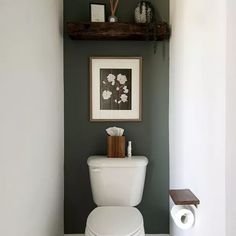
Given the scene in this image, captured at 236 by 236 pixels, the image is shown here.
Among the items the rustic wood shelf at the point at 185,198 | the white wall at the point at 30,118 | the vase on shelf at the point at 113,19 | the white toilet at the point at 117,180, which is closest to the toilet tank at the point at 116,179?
the white toilet at the point at 117,180

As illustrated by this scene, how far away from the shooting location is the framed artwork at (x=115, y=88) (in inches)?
87.0

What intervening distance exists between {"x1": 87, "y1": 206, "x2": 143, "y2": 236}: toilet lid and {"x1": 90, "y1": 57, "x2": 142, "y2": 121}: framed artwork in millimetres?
735

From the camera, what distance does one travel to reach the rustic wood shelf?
4.75 feet

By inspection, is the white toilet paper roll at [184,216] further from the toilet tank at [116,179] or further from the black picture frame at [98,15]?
the black picture frame at [98,15]

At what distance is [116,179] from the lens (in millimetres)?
2037

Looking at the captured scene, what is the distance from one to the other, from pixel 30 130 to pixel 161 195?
1.35 metres

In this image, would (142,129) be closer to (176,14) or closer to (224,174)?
(176,14)

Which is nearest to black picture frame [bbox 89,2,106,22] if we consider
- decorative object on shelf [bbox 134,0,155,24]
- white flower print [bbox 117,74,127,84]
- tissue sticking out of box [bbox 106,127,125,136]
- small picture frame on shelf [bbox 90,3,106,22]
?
small picture frame on shelf [bbox 90,3,106,22]

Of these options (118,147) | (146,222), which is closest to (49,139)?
(118,147)

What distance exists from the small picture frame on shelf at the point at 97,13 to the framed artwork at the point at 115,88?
1.00ft

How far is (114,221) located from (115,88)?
1031 millimetres

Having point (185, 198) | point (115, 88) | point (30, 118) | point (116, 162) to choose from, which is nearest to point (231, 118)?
point (185, 198)

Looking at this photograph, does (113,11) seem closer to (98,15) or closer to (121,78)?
(98,15)

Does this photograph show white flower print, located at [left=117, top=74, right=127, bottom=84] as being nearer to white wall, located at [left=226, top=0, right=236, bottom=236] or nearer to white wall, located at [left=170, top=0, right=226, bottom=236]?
white wall, located at [left=170, top=0, right=226, bottom=236]
